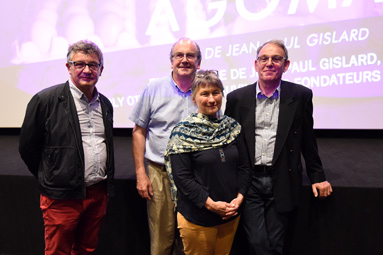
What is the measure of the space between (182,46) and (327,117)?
5.69 ft

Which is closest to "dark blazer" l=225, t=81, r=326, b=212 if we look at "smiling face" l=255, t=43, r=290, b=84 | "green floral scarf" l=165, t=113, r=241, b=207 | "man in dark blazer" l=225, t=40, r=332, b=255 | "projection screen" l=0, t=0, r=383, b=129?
"man in dark blazer" l=225, t=40, r=332, b=255

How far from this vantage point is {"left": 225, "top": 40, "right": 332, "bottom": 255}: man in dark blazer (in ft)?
5.32

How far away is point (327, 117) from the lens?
2.83 meters

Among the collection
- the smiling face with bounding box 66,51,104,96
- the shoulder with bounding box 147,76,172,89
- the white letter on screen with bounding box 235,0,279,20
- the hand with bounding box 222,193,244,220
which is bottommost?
the hand with bounding box 222,193,244,220

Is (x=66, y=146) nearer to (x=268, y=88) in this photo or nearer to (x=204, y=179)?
(x=204, y=179)

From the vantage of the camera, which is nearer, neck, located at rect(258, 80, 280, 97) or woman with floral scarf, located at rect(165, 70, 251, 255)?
woman with floral scarf, located at rect(165, 70, 251, 255)

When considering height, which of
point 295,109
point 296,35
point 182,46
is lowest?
point 295,109

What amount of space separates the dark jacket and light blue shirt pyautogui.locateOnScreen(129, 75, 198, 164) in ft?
1.26

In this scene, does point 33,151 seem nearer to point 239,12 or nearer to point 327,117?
point 239,12

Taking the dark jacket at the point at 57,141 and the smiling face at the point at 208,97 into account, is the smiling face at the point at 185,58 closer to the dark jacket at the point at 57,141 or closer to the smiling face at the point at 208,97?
the smiling face at the point at 208,97

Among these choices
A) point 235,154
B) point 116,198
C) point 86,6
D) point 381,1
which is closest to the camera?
point 235,154

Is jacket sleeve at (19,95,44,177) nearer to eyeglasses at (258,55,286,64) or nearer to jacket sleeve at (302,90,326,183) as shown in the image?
eyeglasses at (258,55,286,64)

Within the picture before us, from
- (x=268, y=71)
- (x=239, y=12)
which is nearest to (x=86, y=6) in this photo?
(x=239, y=12)

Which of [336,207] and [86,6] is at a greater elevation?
[86,6]
